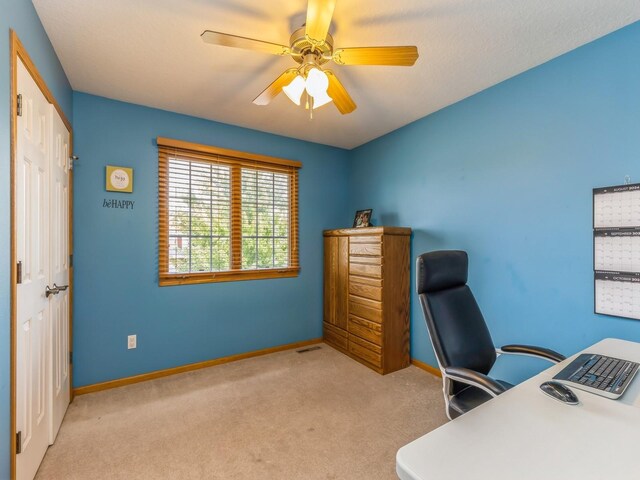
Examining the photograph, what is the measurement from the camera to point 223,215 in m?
3.20

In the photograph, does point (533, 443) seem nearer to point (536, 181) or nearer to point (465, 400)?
point (465, 400)

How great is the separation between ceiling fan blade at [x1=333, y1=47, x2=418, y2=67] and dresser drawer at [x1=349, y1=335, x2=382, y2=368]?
2.43m

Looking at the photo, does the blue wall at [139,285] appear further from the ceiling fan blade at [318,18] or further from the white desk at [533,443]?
the white desk at [533,443]

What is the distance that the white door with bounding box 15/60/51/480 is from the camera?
144 cm

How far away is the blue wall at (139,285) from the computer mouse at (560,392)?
8.99ft

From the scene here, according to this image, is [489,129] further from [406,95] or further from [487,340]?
[487,340]

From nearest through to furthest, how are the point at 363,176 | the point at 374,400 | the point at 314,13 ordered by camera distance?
the point at 314,13 < the point at 374,400 < the point at 363,176

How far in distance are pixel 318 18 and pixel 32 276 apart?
77.1 inches

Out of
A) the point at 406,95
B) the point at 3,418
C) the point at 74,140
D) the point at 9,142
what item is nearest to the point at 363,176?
the point at 406,95

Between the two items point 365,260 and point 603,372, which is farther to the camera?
point 365,260

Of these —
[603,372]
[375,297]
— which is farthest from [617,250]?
[375,297]

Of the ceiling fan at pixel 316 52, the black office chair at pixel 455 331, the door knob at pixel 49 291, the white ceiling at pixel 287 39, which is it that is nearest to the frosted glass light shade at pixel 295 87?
the ceiling fan at pixel 316 52

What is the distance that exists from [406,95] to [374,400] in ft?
8.36

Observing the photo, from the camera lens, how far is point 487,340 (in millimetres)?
1741
